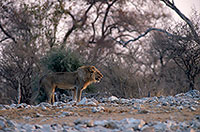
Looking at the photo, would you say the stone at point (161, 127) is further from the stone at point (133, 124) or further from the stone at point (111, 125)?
the stone at point (111, 125)

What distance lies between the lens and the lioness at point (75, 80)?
11547 millimetres

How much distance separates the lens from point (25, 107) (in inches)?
334

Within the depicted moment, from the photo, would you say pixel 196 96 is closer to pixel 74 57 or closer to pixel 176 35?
pixel 176 35

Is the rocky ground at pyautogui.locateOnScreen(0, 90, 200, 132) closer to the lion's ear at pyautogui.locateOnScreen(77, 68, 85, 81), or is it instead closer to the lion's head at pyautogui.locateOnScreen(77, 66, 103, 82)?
the lion's head at pyautogui.locateOnScreen(77, 66, 103, 82)

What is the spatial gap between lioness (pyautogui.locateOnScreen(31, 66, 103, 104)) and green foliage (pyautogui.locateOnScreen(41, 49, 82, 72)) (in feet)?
11.6

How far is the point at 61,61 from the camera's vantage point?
1552cm

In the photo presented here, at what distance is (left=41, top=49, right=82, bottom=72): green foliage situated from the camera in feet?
51.3

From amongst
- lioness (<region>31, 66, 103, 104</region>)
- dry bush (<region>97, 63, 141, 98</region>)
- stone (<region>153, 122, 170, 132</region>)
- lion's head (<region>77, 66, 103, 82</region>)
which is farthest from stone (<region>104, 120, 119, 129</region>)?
dry bush (<region>97, 63, 141, 98</region>)

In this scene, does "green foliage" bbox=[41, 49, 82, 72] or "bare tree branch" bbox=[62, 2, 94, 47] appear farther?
"bare tree branch" bbox=[62, 2, 94, 47]

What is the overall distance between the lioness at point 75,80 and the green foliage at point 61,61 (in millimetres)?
3539

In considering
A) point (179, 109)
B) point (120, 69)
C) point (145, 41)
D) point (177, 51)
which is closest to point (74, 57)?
point (120, 69)

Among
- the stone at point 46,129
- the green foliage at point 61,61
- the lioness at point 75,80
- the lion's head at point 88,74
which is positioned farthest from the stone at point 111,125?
the green foliage at point 61,61

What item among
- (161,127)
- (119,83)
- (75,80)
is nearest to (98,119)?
(161,127)

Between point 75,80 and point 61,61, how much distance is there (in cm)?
397
